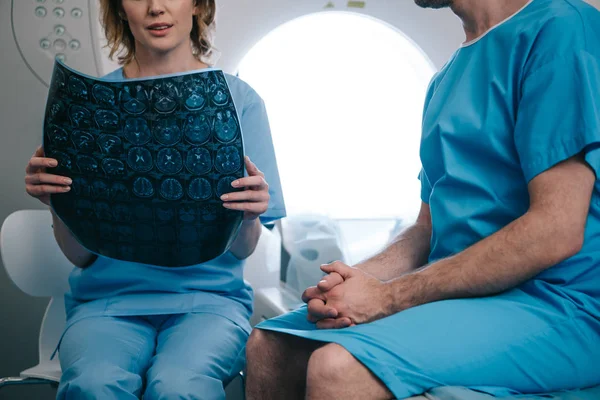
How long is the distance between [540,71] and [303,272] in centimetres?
127

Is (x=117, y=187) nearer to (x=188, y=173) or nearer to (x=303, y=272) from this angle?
(x=188, y=173)

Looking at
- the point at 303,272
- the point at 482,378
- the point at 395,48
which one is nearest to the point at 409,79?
the point at 395,48

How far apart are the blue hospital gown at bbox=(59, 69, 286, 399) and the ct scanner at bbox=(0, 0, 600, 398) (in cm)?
51

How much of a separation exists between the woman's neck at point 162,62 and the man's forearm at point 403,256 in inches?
25.6

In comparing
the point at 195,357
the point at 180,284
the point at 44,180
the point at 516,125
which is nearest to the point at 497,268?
the point at 516,125

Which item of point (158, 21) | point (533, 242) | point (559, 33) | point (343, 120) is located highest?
point (158, 21)

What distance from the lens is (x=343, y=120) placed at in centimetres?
294

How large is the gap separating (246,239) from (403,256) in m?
0.36

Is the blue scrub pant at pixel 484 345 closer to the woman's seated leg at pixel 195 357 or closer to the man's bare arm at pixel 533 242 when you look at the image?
the man's bare arm at pixel 533 242

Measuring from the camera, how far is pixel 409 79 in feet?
8.70

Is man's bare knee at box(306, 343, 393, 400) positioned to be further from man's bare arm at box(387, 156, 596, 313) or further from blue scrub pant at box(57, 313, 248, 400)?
blue scrub pant at box(57, 313, 248, 400)

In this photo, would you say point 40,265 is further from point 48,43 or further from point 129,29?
point 48,43

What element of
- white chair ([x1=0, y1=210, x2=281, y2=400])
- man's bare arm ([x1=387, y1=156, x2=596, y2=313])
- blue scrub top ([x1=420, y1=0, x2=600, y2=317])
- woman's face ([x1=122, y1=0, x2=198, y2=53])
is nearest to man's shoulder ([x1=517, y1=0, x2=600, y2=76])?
blue scrub top ([x1=420, y1=0, x2=600, y2=317])

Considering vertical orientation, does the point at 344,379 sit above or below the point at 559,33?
below
